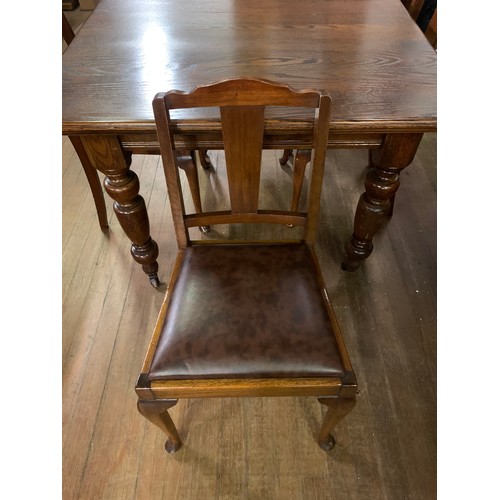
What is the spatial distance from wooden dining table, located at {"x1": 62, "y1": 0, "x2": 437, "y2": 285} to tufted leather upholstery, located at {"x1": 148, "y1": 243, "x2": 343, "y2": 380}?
353mm

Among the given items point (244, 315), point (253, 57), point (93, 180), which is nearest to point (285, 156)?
point (253, 57)

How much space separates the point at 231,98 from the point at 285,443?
3.46 ft

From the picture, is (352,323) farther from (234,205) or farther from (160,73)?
(160,73)

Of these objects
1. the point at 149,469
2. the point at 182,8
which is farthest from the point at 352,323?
the point at 182,8

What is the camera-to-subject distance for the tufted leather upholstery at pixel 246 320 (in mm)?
879

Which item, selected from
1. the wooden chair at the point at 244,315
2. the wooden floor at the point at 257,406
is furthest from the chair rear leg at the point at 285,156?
the wooden chair at the point at 244,315

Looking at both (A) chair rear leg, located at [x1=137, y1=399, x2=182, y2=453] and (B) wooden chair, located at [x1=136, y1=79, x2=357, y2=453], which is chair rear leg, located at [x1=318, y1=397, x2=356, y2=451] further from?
Answer: (A) chair rear leg, located at [x1=137, y1=399, x2=182, y2=453]

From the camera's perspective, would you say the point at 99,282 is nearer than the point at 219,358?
No

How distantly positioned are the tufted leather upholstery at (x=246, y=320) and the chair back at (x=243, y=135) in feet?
0.33

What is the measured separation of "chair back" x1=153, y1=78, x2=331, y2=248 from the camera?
84 centimetres

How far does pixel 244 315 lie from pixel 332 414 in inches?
14.5

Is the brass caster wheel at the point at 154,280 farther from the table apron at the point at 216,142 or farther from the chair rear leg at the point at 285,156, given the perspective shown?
the chair rear leg at the point at 285,156

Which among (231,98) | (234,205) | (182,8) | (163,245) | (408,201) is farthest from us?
(408,201)

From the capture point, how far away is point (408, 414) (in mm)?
1269
